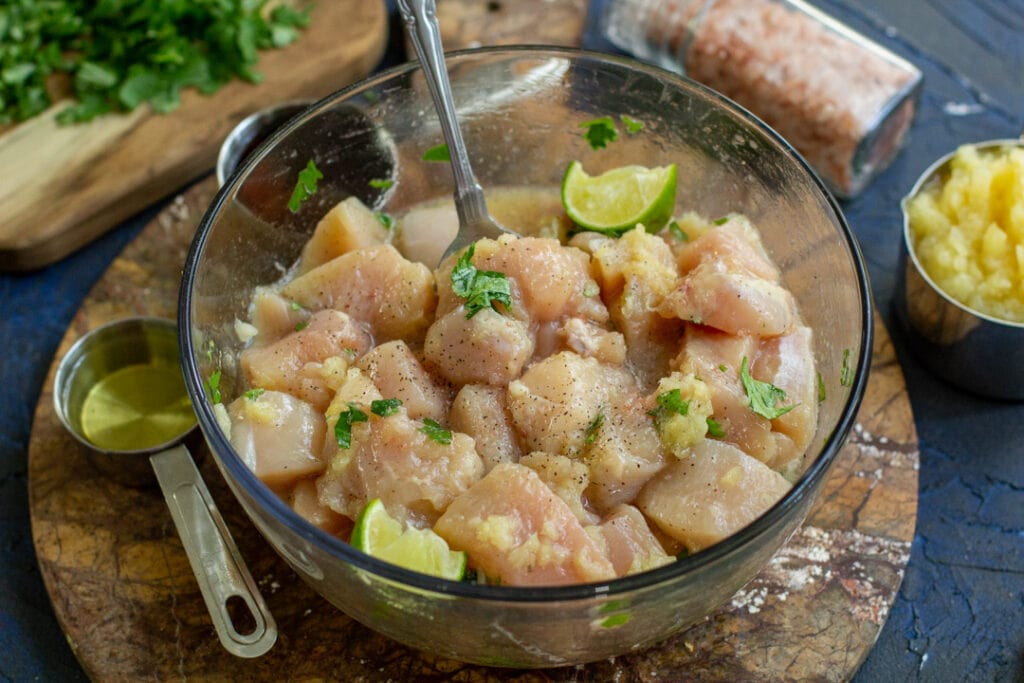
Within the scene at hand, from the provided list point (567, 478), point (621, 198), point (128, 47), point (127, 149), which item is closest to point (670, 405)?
point (567, 478)

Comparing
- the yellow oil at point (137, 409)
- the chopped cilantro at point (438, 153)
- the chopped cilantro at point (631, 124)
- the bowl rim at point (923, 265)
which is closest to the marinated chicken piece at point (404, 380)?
the yellow oil at point (137, 409)

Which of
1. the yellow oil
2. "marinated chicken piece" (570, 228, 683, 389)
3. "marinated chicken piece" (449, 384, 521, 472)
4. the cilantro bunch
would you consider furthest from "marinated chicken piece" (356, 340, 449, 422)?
the cilantro bunch

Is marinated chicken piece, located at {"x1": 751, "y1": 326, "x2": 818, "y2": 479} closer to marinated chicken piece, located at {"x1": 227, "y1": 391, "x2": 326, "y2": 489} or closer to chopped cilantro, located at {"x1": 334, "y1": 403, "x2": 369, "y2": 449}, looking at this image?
chopped cilantro, located at {"x1": 334, "y1": 403, "x2": 369, "y2": 449}

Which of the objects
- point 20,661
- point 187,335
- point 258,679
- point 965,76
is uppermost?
point 965,76

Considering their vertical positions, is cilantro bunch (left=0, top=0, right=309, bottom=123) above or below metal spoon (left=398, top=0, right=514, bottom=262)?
below

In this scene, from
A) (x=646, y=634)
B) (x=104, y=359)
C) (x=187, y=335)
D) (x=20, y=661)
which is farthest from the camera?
(x=104, y=359)

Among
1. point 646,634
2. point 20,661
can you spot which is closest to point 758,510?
point 646,634

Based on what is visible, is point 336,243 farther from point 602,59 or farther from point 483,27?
point 483,27
